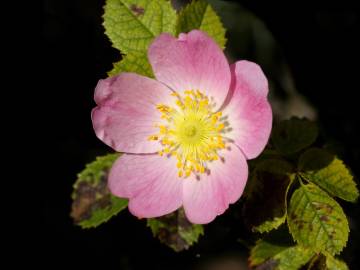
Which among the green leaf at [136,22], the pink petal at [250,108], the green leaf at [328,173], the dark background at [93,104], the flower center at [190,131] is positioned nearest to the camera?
the pink petal at [250,108]

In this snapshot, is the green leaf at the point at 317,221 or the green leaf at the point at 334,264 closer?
the green leaf at the point at 317,221

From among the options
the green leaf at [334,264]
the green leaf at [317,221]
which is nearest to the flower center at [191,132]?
the green leaf at [317,221]

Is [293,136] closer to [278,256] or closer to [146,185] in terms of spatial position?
[278,256]

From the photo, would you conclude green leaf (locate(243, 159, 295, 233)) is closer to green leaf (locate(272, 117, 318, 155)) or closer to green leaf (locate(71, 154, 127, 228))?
green leaf (locate(272, 117, 318, 155))

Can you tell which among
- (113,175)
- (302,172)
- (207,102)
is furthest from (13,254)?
(302,172)

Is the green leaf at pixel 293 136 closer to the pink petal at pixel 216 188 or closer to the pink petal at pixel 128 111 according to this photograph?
the pink petal at pixel 216 188
